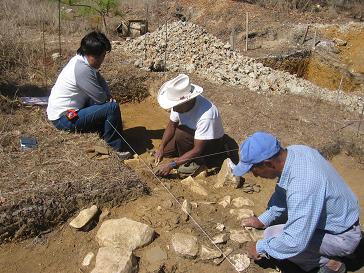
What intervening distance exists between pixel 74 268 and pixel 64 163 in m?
1.21

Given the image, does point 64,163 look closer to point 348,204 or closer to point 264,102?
point 348,204

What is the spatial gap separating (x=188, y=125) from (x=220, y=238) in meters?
1.40

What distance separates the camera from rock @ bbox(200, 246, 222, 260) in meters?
3.08

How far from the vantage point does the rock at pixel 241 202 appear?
386cm

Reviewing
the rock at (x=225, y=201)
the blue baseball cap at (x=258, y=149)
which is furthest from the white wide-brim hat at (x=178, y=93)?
the blue baseball cap at (x=258, y=149)

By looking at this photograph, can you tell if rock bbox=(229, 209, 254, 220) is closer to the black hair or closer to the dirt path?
the dirt path

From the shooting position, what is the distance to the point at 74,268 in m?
2.97

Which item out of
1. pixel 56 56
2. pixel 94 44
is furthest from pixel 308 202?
pixel 56 56

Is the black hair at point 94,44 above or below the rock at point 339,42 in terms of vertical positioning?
above

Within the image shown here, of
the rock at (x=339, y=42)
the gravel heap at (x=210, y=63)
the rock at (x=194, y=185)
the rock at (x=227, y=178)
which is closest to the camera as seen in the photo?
the rock at (x=194, y=185)

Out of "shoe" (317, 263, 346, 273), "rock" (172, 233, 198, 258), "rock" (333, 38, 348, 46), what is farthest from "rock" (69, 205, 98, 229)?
"rock" (333, 38, 348, 46)

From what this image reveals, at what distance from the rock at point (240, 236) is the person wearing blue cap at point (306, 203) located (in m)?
0.40

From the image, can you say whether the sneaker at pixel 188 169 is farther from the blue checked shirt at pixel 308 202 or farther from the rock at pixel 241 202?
the blue checked shirt at pixel 308 202

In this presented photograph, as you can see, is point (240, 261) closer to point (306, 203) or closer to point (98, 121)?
point (306, 203)
